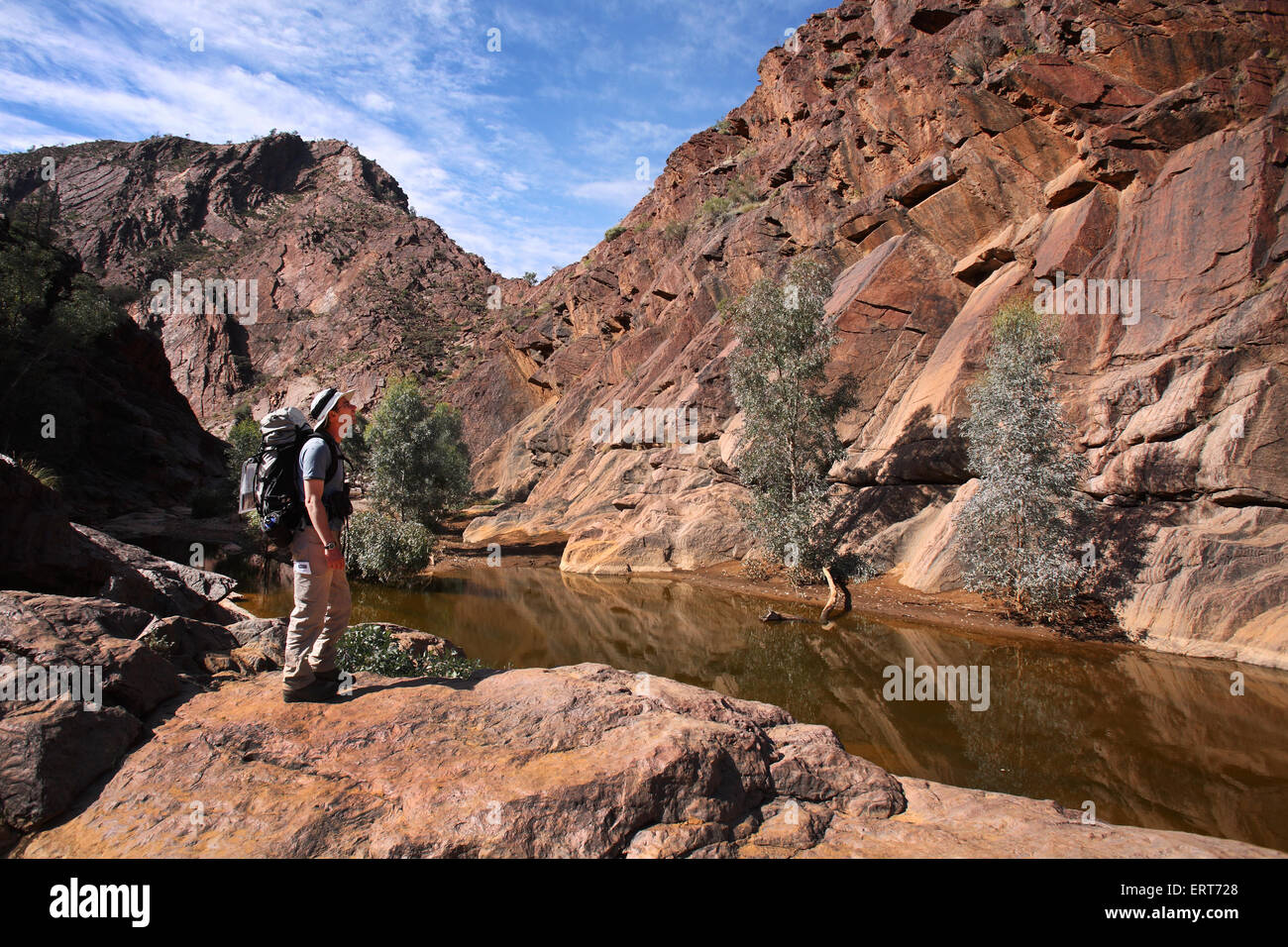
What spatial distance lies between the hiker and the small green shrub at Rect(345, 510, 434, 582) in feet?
55.0

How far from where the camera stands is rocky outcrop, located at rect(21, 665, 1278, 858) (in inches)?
144

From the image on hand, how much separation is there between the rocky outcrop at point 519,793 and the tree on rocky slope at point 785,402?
1577 centimetres

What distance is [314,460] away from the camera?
5012 mm

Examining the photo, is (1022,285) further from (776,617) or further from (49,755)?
(49,755)

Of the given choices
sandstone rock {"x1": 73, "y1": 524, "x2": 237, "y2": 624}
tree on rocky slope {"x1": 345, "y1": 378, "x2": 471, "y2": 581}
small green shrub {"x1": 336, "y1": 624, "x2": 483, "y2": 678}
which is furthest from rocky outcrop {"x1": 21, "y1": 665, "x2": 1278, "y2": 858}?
tree on rocky slope {"x1": 345, "y1": 378, "x2": 471, "y2": 581}

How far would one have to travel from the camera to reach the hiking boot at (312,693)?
498cm

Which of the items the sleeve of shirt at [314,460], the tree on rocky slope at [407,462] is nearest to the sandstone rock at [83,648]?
the sleeve of shirt at [314,460]

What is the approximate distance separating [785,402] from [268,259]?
97428mm

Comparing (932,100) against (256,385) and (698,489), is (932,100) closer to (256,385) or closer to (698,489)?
(698,489)

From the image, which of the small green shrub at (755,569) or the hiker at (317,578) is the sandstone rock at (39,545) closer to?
the hiker at (317,578)

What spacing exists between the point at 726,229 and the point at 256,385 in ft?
233

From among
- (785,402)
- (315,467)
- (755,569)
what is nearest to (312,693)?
(315,467)

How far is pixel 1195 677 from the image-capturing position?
1052 centimetres
